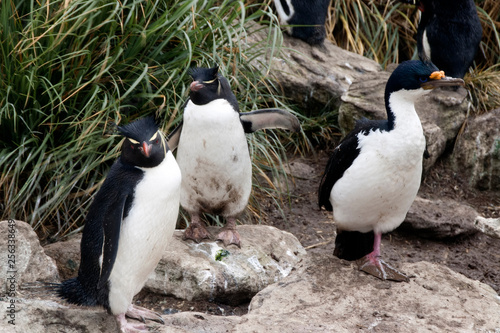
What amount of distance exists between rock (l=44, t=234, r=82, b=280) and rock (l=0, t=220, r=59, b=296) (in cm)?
21

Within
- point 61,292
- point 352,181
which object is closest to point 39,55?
point 61,292

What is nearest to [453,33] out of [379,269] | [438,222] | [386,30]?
[386,30]

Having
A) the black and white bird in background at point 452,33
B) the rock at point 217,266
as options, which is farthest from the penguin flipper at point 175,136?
the black and white bird in background at point 452,33

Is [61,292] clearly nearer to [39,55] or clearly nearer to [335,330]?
[335,330]

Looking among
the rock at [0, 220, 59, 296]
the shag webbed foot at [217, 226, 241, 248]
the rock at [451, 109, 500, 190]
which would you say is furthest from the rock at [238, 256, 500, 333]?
the rock at [451, 109, 500, 190]

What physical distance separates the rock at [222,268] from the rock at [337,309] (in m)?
0.44

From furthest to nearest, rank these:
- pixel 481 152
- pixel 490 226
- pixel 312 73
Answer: pixel 312 73 < pixel 481 152 < pixel 490 226

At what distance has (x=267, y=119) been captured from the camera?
4.12 m

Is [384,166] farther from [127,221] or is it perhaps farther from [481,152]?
[481,152]

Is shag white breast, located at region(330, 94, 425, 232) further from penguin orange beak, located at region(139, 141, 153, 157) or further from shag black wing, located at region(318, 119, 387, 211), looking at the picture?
penguin orange beak, located at region(139, 141, 153, 157)

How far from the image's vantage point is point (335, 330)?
2855 mm

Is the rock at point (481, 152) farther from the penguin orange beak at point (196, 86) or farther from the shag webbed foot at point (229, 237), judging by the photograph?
the penguin orange beak at point (196, 86)

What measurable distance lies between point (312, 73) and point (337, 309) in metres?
3.35

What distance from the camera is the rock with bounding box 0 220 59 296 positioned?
357 centimetres
